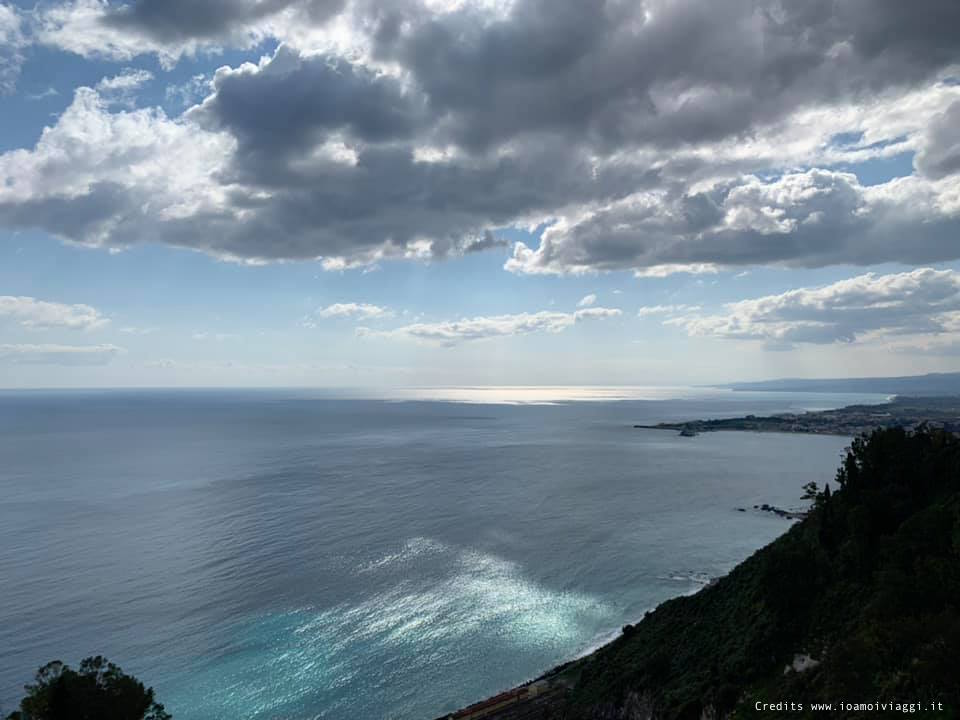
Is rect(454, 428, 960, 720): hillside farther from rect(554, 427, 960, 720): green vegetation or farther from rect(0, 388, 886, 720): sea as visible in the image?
rect(0, 388, 886, 720): sea

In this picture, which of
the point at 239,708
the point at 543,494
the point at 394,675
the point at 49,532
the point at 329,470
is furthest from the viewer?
the point at 329,470

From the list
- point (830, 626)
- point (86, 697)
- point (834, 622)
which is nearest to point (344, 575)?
point (86, 697)

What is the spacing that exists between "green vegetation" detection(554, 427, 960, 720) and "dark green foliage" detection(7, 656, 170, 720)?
32958 millimetres

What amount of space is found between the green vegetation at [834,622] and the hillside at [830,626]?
11cm

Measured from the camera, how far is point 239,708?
1913 inches

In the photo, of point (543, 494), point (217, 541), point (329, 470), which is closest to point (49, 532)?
point (217, 541)

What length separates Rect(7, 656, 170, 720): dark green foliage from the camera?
3347 centimetres

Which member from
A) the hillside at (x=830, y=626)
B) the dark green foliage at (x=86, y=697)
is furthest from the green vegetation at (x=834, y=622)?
the dark green foliage at (x=86, y=697)

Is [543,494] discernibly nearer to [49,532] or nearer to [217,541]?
[217,541]

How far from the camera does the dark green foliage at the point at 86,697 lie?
110 feet

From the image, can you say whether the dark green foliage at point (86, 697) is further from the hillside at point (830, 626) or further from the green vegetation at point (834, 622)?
the green vegetation at point (834, 622)

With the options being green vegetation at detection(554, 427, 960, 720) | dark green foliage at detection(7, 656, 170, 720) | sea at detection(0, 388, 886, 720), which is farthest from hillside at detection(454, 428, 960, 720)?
dark green foliage at detection(7, 656, 170, 720)

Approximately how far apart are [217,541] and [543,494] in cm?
7447

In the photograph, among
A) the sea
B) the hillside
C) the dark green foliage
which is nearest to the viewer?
the hillside
